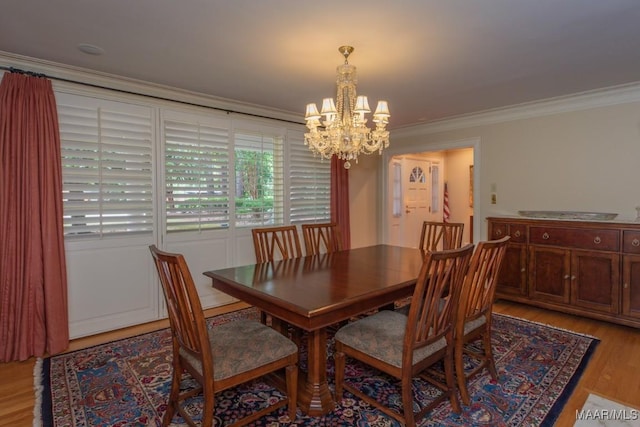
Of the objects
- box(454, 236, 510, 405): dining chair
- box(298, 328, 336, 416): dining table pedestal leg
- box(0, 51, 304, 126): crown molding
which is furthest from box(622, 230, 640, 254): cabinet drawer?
box(0, 51, 304, 126): crown molding

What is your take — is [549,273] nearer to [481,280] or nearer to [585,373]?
[585,373]

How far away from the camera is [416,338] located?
1751 mm

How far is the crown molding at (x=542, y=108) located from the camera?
11.1ft

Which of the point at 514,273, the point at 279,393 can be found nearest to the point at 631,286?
the point at 514,273

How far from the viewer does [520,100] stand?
3.83 metres

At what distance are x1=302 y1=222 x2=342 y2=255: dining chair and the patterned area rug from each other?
0.92m

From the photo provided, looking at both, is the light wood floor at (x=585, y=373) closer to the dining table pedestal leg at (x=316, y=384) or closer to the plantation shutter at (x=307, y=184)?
the dining table pedestal leg at (x=316, y=384)

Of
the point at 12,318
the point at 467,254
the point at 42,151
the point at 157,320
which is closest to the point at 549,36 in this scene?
the point at 467,254

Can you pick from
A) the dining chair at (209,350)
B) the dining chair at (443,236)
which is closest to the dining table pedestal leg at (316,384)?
the dining chair at (209,350)

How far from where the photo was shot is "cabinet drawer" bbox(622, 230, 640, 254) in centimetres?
308

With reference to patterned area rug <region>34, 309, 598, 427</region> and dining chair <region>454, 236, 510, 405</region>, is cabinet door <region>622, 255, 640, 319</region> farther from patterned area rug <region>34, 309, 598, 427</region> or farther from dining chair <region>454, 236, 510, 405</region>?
dining chair <region>454, 236, 510, 405</region>

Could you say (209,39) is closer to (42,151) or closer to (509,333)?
(42,151)

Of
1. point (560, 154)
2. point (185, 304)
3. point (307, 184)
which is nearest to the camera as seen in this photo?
point (185, 304)

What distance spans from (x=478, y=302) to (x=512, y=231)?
6.89 feet
